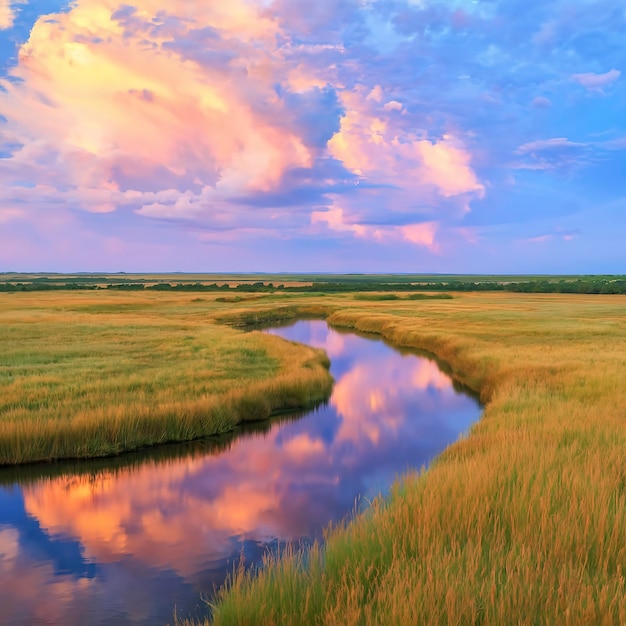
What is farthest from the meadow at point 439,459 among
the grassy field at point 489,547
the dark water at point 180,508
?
the dark water at point 180,508

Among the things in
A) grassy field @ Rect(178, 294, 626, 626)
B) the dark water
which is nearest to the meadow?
grassy field @ Rect(178, 294, 626, 626)

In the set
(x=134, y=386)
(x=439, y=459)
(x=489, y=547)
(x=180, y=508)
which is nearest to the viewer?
(x=489, y=547)

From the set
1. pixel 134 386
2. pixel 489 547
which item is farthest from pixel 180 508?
pixel 134 386

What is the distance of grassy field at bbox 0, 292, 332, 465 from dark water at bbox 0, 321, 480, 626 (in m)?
0.70

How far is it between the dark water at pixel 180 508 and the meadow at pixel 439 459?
1.05m

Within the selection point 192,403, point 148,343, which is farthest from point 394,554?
point 148,343

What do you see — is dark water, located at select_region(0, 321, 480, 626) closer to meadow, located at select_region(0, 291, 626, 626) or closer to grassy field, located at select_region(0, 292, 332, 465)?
grassy field, located at select_region(0, 292, 332, 465)

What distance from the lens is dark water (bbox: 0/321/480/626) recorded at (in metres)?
8.04

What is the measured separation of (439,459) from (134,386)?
444 inches

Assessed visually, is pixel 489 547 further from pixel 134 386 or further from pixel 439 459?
pixel 134 386

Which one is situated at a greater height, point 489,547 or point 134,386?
point 489,547

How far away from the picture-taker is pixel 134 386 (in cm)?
1842

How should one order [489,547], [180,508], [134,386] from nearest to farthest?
1. [489,547]
2. [180,508]
3. [134,386]

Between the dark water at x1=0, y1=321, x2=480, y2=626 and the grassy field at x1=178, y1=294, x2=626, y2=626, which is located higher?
the grassy field at x1=178, y1=294, x2=626, y2=626
